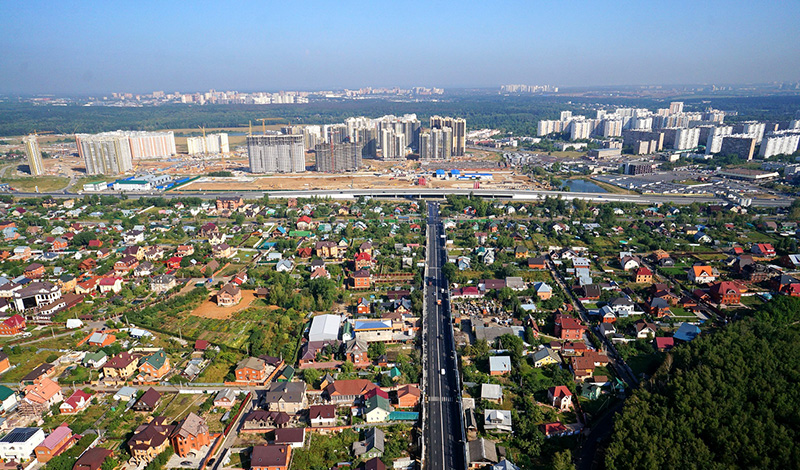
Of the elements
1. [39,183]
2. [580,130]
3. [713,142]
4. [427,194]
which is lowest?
[427,194]

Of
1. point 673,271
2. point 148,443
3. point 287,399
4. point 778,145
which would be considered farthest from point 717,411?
point 778,145

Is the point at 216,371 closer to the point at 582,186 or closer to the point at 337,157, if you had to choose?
the point at 337,157

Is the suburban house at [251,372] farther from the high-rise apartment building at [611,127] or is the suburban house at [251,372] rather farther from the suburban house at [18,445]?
the high-rise apartment building at [611,127]

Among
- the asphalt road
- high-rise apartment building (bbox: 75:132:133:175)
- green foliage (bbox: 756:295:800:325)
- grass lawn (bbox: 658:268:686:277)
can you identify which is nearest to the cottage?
green foliage (bbox: 756:295:800:325)

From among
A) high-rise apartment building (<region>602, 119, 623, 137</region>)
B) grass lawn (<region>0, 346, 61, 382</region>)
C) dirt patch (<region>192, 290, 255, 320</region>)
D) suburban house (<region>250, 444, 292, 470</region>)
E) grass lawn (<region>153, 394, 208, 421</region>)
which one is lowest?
grass lawn (<region>153, 394, 208, 421</region>)

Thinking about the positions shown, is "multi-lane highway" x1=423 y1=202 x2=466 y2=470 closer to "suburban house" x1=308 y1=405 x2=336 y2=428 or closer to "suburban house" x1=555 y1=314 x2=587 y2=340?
"suburban house" x1=308 y1=405 x2=336 y2=428

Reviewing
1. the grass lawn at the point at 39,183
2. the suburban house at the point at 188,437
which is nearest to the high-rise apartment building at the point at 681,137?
the suburban house at the point at 188,437
